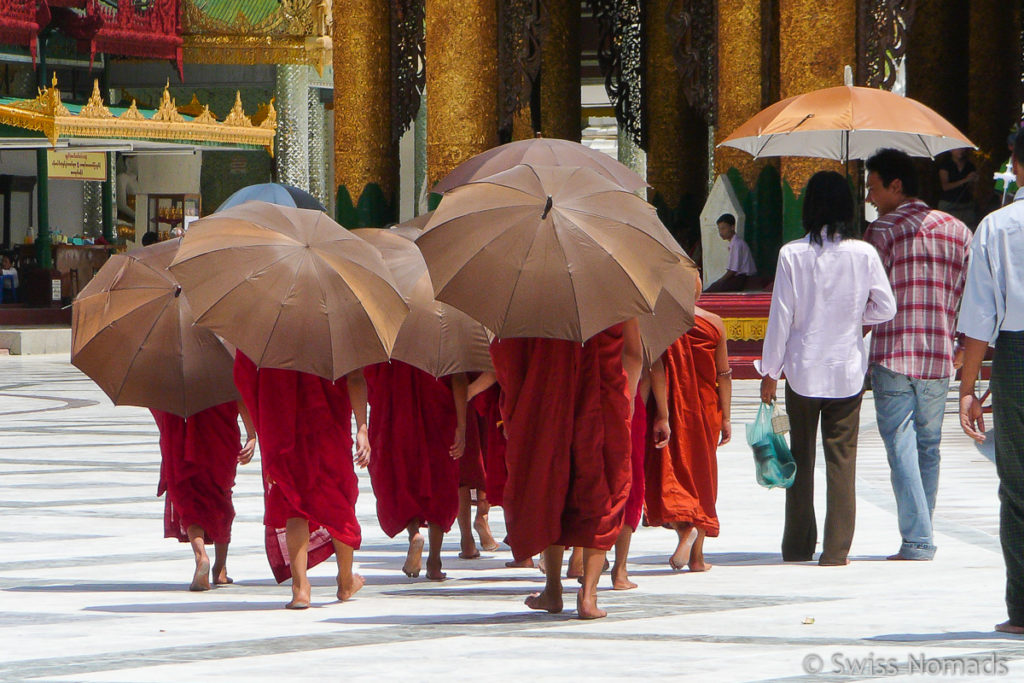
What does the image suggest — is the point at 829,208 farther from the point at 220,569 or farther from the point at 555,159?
the point at 220,569

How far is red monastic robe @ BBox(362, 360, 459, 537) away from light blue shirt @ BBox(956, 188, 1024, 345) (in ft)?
8.25

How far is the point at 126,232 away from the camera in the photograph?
3794 cm

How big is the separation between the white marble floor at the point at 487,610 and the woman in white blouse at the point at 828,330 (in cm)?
22

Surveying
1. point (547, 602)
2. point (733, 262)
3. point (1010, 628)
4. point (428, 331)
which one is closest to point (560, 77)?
point (733, 262)

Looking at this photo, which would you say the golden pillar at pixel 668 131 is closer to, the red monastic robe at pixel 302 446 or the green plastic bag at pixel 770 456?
the green plastic bag at pixel 770 456

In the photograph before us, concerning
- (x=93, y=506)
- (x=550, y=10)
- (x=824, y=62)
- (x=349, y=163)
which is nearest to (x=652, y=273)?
(x=93, y=506)

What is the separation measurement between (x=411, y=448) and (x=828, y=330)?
173cm

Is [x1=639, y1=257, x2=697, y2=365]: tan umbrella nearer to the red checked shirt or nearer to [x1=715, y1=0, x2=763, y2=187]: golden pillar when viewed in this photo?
the red checked shirt

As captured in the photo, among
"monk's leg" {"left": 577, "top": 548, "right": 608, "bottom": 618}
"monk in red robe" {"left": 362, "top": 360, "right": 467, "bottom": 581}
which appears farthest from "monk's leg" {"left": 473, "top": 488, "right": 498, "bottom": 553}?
"monk's leg" {"left": 577, "top": 548, "right": 608, "bottom": 618}

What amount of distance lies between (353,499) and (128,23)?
1127 inches

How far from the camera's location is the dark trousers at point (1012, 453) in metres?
→ 5.44

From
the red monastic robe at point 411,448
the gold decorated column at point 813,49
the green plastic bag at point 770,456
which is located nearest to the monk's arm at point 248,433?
the red monastic robe at point 411,448

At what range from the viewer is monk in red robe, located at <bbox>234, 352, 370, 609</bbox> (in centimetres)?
625

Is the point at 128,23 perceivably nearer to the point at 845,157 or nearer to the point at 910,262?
the point at 845,157
